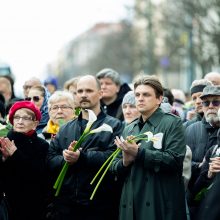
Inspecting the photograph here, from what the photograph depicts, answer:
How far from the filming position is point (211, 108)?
8.57 m

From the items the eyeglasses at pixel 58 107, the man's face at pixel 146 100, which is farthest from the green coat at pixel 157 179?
the eyeglasses at pixel 58 107

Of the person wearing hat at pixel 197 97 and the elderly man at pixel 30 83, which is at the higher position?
the elderly man at pixel 30 83

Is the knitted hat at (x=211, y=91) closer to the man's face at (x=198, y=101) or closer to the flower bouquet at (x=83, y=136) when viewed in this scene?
the man's face at (x=198, y=101)

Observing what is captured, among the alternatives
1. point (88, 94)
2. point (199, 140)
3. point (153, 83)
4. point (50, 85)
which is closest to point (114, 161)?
point (153, 83)

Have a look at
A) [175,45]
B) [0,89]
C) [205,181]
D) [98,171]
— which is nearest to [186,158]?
[205,181]

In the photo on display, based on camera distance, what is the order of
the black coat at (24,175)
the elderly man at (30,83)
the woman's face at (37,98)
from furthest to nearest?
the elderly man at (30,83) < the woman's face at (37,98) < the black coat at (24,175)

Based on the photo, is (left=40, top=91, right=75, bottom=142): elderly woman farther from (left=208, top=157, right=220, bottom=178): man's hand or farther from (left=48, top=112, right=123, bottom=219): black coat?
(left=208, top=157, right=220, bottom=178): man's hand

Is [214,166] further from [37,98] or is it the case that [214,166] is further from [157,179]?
[37,98]

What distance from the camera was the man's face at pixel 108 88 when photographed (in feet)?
35.5

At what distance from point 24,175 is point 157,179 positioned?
1.56m

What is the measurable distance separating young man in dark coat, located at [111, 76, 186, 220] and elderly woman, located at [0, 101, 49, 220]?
101 cm

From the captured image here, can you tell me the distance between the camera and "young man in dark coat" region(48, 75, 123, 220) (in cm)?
800

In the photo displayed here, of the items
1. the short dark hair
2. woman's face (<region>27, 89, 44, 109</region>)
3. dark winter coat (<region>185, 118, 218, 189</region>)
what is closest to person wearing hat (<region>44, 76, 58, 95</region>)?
woman's face (<region>27, 89, 44, 109</region>)

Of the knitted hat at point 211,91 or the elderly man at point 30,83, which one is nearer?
the knitted hat at point 211,91
